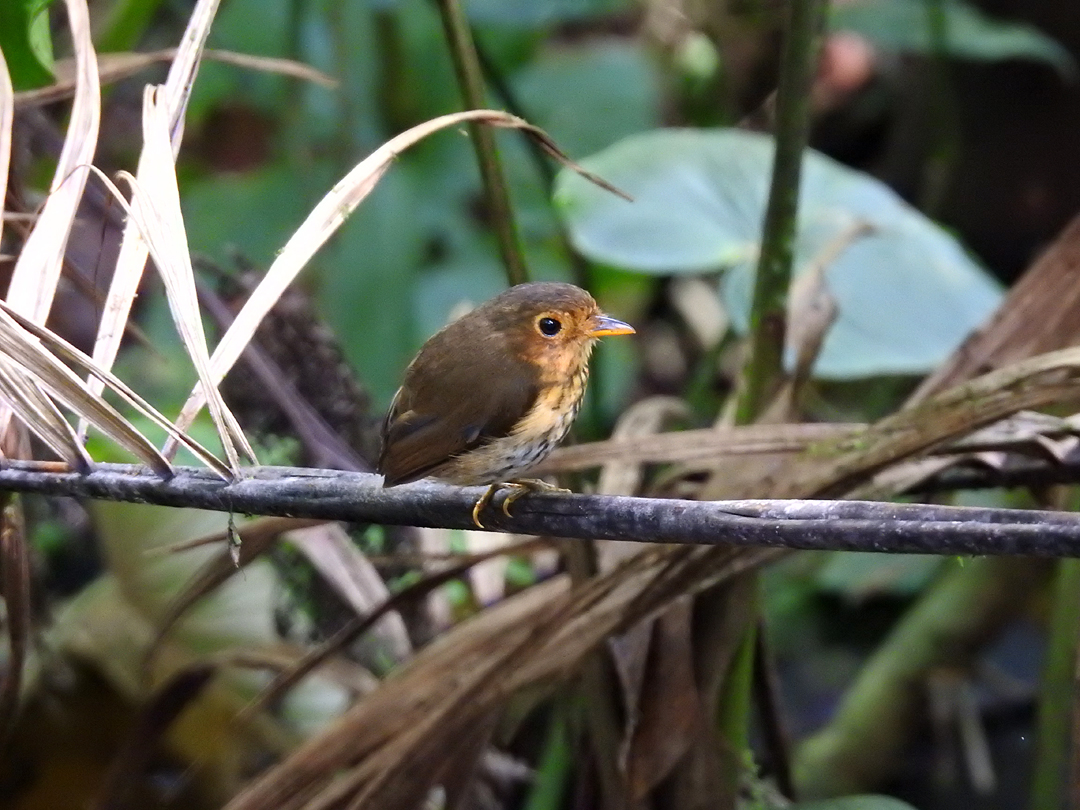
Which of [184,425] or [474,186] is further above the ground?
[184,425]

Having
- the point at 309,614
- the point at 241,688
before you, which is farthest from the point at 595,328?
the point at 241,688

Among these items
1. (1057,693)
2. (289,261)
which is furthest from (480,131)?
(1057,693)

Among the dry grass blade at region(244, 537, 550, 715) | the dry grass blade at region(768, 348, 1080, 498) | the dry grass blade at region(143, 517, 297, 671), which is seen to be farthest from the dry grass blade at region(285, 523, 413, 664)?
the dry grass blade at region(768, 348, 1080, 498)

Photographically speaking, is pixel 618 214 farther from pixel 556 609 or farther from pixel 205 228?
pixel 205 228

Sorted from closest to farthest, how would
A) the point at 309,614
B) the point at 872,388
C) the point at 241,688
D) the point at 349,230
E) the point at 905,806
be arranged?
1. the point at 905,806
2. the point at 309,614
3. the point at 241,688
4. the point at 349,230
5. the point at 872,388

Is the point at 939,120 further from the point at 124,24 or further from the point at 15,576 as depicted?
the point at 15,576

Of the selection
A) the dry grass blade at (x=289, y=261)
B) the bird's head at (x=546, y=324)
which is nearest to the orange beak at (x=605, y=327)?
the bird's head at (x=546, y=324)
